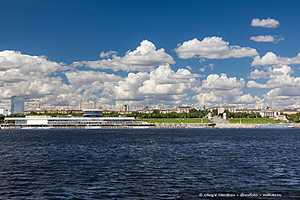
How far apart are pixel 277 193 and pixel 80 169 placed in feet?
86.2

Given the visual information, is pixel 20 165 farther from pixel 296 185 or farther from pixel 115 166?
pixel 296 185

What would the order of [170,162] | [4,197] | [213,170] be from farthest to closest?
[170,162] → [213,170] → [4,197]

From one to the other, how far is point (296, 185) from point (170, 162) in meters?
26.0

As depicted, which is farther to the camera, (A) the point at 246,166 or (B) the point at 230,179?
(A) the point at 246,166

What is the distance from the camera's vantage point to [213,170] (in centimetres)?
5759

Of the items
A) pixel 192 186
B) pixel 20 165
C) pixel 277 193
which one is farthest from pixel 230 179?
pixel 20 165

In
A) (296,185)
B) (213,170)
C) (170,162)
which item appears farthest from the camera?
(170,162)

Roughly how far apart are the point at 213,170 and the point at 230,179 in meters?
8.87

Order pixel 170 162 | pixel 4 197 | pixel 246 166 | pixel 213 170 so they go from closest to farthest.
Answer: pixel 4 197
pixel 213 170
pixel 246 166
pixel 170 162

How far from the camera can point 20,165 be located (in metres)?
65.8

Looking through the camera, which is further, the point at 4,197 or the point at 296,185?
the point at 296,185

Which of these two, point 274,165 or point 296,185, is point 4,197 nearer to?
point 296,185

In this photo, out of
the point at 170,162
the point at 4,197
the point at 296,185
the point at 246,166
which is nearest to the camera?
the point at 4,197

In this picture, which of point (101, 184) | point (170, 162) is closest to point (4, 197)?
point (101, 184)
